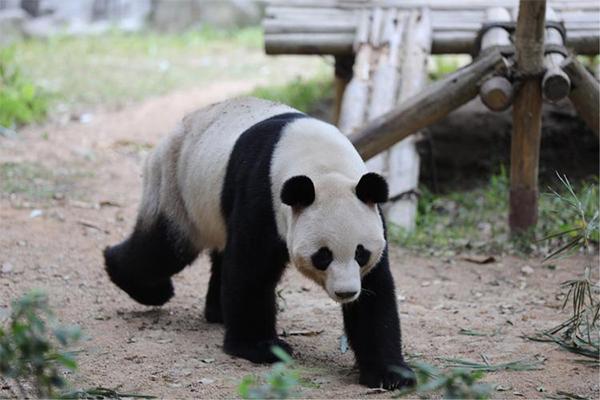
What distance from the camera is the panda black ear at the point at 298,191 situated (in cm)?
402

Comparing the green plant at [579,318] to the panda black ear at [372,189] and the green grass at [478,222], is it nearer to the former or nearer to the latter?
the panda black ear at [372,189]

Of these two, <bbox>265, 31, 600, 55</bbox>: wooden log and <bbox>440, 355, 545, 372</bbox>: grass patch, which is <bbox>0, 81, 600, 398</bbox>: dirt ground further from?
<bbox>265, 31, 600, 55</bbox>: wooden log

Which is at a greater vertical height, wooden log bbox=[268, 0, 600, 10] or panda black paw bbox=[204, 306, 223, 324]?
wooden log bbox=[268, 0, 600, 10]

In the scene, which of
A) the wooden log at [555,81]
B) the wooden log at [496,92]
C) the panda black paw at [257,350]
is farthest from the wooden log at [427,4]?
the panda black paw at [257,350]

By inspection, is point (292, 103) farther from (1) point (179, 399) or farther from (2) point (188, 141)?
(1) point (179, 399)

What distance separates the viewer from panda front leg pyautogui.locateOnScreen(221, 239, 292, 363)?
4.58 meters

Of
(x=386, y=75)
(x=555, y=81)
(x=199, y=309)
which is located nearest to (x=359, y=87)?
(x=386, y=75)

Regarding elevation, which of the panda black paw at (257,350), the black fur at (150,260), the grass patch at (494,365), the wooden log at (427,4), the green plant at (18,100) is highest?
the wooden log at (427,4)

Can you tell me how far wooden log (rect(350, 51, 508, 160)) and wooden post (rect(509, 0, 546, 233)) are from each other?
0.24 metres

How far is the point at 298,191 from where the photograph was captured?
4.05 metres

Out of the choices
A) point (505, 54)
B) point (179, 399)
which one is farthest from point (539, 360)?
point (505, 54)

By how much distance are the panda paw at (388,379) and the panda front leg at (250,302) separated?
0.53 metres

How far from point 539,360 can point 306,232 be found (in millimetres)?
1519


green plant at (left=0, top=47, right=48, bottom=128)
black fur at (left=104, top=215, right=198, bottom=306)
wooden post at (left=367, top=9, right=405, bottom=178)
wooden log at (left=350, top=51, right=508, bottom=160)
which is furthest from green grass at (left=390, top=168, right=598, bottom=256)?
green plant at (left=0, top=47, right=48, bottom=128)
